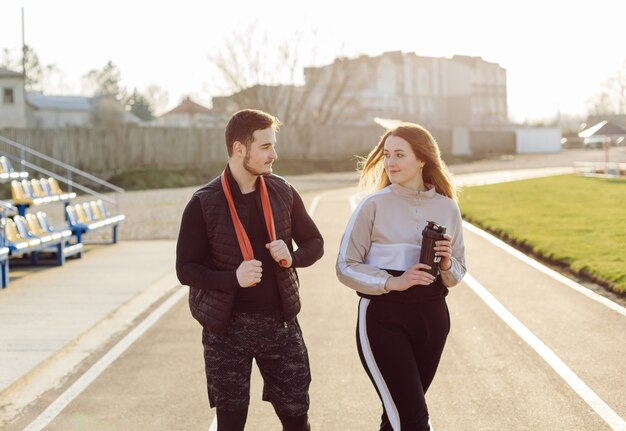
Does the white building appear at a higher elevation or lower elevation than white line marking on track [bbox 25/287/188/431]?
higher


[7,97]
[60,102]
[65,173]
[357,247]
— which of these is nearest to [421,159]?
[357,247]

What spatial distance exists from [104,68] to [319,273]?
130903 millimetres

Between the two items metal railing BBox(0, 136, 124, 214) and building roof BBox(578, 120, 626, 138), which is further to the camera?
building roof BBox(578, 120, 626, 138)

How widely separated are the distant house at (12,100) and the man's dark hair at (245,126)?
6394 centimetres

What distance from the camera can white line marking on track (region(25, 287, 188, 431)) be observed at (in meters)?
6.92

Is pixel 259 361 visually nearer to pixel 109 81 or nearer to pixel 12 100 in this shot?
pixel 12 100

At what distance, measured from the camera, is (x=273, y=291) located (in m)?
4.69

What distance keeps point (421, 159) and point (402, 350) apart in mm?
950

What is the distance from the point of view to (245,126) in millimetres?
4629

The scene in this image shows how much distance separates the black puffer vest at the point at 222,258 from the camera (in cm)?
461

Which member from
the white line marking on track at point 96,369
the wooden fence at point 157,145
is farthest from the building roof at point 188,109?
the white line marking on track at point 96,369

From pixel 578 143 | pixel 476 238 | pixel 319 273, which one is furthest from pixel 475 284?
pixel 578 143

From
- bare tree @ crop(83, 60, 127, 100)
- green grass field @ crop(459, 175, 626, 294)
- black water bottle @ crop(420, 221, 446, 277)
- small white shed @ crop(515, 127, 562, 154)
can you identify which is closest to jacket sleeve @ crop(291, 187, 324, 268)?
black water bottle @ crop(420, 221, 446, 277)

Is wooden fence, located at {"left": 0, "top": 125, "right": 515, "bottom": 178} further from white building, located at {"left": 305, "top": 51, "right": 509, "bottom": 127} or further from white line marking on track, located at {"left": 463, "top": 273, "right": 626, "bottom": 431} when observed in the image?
white building, located at {"left": 305, "top": 51, "right": 509, "bottom": 127}
